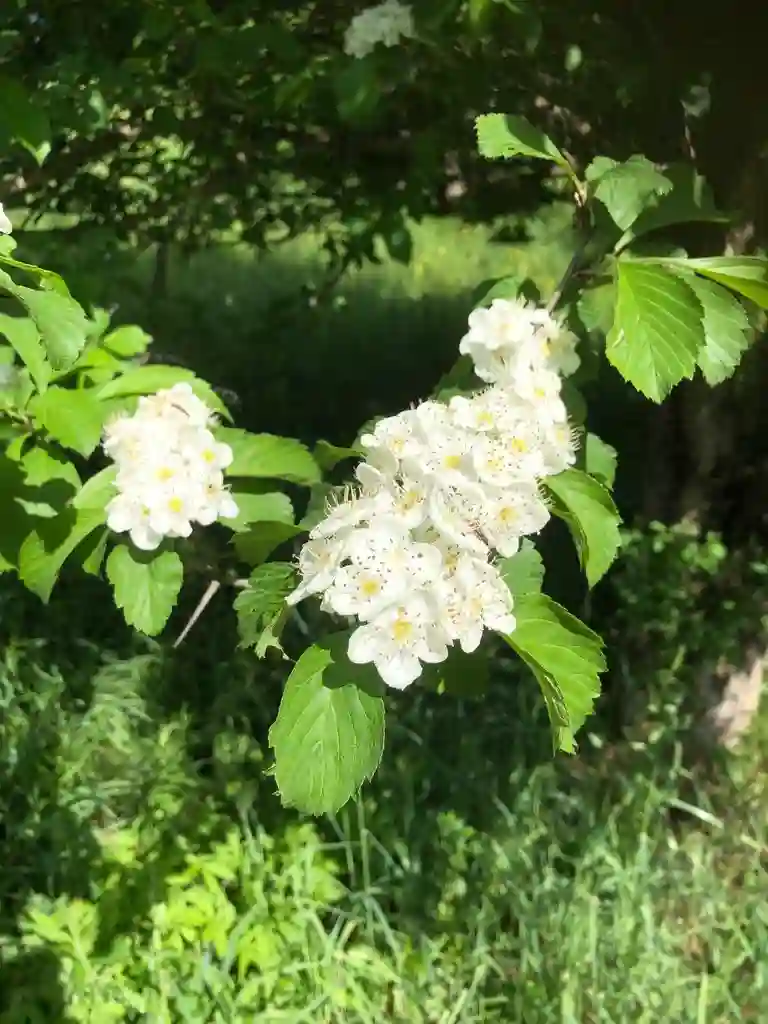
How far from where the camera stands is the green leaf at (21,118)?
1.42m

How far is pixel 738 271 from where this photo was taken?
3.59 ft

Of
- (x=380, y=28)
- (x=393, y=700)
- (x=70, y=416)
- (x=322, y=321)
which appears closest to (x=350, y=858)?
(x=393, y=700)

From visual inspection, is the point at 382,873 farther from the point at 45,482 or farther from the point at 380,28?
the point at 380,28

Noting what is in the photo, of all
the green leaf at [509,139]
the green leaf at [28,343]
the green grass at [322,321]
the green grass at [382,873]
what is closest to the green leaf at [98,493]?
the green leaf at [28,343]

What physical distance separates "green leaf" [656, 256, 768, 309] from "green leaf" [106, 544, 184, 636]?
2.28 ft

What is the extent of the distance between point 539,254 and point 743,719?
3.43 meters

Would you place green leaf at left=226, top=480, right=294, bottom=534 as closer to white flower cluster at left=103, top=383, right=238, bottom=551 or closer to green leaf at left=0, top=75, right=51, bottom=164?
white flower cluster at left=103, top=383, right=238, bottom=551

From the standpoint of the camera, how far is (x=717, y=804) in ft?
6.90

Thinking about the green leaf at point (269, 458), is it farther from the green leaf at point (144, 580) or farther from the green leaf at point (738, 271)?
the green leaf at point (738, 271)

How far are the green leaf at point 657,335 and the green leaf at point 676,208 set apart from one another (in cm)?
15

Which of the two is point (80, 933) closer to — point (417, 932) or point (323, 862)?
point (323, 862)

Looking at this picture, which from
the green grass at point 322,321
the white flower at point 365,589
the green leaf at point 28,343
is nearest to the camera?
the white flower at point 365,589

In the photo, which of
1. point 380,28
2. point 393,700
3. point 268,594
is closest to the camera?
point 268,594

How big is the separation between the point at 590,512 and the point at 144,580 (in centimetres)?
56
